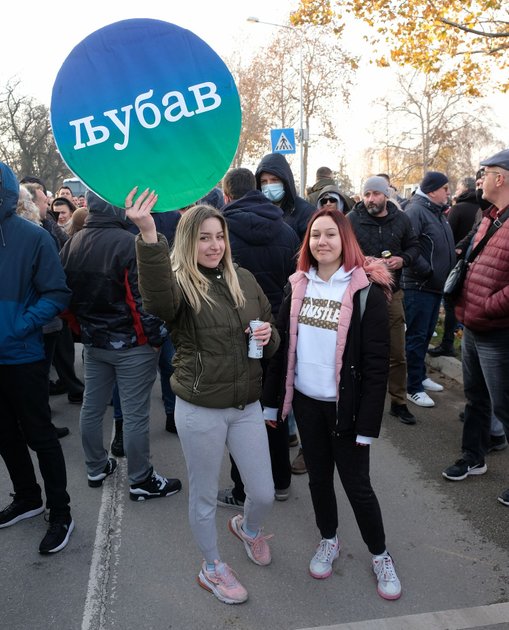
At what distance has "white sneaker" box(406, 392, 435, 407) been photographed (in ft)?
15.9

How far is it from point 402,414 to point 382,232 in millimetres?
1626

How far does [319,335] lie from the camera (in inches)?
98.3

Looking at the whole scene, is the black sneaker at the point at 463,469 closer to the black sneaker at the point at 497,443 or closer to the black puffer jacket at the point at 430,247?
the black sneaker at the point at 497,443

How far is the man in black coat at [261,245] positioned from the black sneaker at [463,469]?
1175mm

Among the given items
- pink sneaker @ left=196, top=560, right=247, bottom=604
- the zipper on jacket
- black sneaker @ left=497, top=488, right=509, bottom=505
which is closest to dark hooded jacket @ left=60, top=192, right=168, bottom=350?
the zipper on jacket

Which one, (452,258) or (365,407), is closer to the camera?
(365,407)

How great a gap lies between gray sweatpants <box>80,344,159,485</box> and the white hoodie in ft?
3.78

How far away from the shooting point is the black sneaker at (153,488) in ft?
11.1

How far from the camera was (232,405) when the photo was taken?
2.40 metres

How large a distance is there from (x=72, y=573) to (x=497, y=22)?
8656mm

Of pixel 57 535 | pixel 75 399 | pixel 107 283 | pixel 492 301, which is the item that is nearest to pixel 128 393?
pixel 107 283

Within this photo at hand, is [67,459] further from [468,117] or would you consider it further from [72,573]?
[468,117]

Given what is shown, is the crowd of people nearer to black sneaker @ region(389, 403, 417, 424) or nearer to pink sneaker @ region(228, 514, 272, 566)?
pink sneaker @ region(228, 514, 272, 566)

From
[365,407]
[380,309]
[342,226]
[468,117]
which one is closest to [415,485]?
[365,407]
